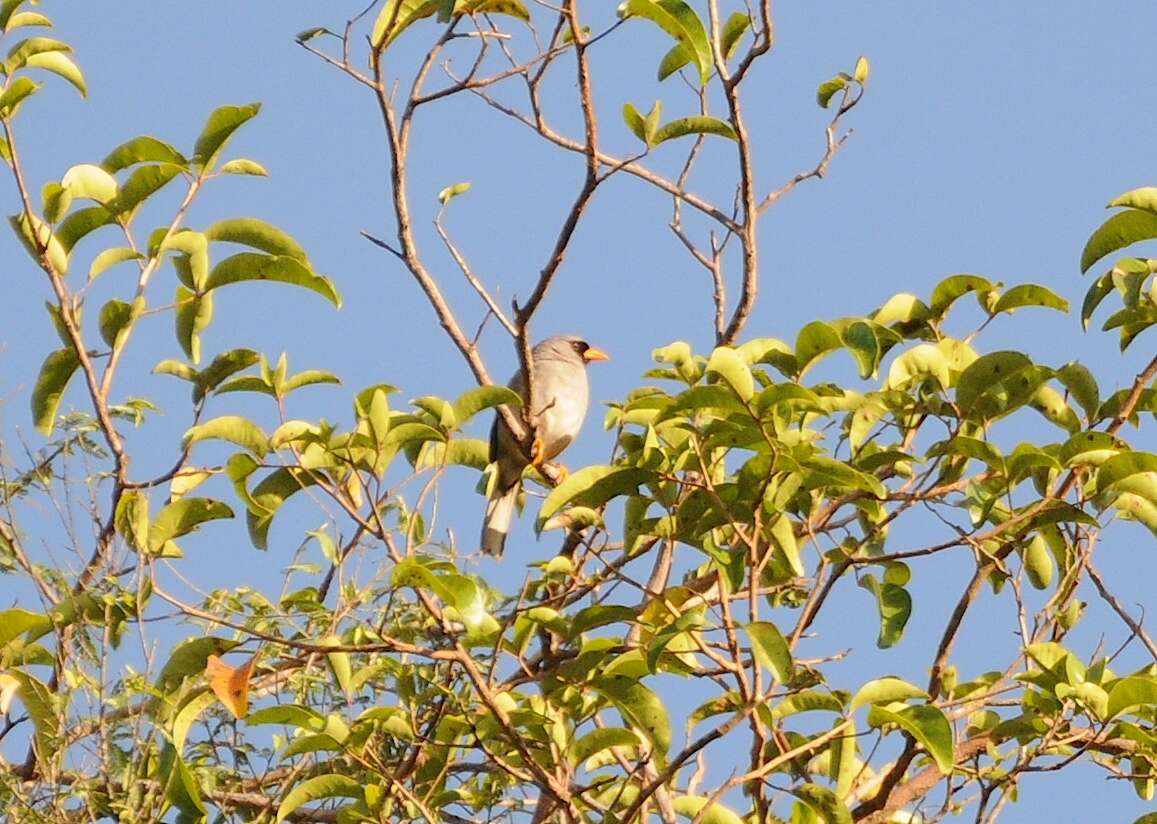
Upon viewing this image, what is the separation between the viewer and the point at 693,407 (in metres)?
2.72

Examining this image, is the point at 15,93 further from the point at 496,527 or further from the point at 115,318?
the point at 496,527

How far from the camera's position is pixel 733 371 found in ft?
8.77

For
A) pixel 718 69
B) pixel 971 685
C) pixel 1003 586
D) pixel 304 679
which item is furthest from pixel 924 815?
pixel 718 69

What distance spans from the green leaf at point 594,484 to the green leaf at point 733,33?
135 cm

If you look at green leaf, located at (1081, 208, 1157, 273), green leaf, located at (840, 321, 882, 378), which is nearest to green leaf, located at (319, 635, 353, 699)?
green leaf, located at (840, 321, 882, 378)

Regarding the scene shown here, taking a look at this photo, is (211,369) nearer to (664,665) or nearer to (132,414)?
(132,414)

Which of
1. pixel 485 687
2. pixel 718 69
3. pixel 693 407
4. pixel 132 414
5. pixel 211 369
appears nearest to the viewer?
pixel 693 407

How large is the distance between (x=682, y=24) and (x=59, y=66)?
130 cm

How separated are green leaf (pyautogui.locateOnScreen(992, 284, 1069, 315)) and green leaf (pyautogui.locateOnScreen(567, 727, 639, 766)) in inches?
45.0

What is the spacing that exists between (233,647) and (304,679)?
2.01 feet

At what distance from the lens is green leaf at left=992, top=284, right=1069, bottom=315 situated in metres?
3.15

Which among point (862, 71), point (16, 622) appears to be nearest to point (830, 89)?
point (862, 71)

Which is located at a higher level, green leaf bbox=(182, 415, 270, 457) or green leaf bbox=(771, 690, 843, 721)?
green leaf bbox=(182, 415, 270, 457)

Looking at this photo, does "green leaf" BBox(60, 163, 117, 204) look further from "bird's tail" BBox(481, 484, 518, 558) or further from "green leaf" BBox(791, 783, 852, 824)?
"bird's tail" BBox(481, 484, 518, 558)
